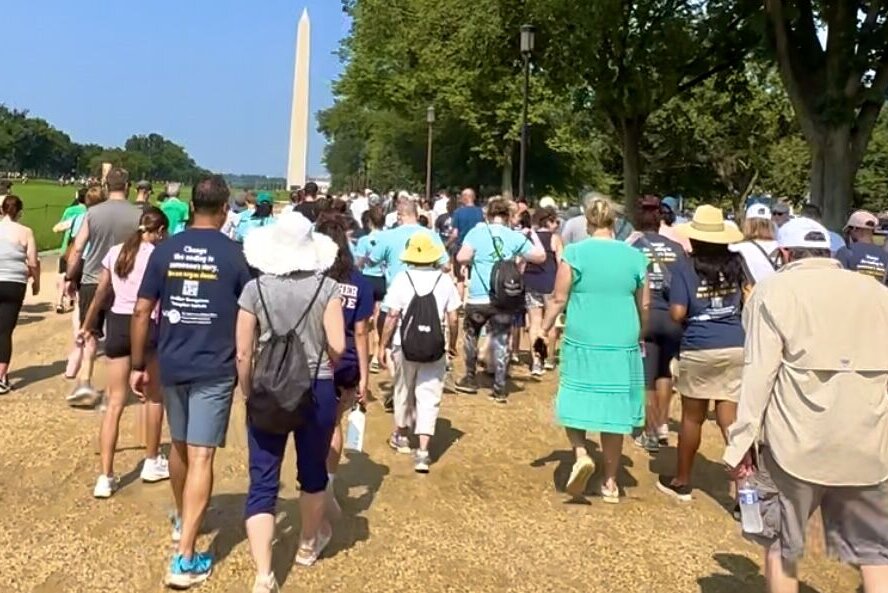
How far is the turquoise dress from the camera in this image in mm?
5941

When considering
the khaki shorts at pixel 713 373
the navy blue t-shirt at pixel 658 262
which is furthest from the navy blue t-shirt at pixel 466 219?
the khaki shorts at pixel 713 373

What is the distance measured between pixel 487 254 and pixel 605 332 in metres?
2.98

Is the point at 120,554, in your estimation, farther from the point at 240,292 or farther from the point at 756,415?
the point at 756,415

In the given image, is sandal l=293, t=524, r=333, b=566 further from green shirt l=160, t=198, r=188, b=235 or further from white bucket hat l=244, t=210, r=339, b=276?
green shirt l=160, t=198, r=188, b=235

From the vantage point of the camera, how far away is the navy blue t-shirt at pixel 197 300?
15.3 feet

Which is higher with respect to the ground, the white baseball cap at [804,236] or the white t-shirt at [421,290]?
the white baseball cap at [804,236]

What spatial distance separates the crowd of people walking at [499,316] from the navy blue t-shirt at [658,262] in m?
0.02

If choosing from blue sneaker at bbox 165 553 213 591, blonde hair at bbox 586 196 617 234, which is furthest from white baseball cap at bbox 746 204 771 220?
blue sneaker at bbox 165 553 213 591

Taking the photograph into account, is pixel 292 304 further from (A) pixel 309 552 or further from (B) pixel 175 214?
(B) pixel 175 214

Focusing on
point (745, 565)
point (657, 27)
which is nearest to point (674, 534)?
point (745, 565)

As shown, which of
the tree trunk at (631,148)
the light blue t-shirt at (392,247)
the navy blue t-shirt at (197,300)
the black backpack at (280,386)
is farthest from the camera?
the tree trunk at (631,148)

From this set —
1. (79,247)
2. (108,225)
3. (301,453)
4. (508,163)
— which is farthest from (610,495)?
(508,163)

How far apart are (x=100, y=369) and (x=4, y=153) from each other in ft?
424

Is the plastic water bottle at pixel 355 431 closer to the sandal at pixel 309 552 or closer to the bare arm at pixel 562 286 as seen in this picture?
the sandal at pixel 309 552
